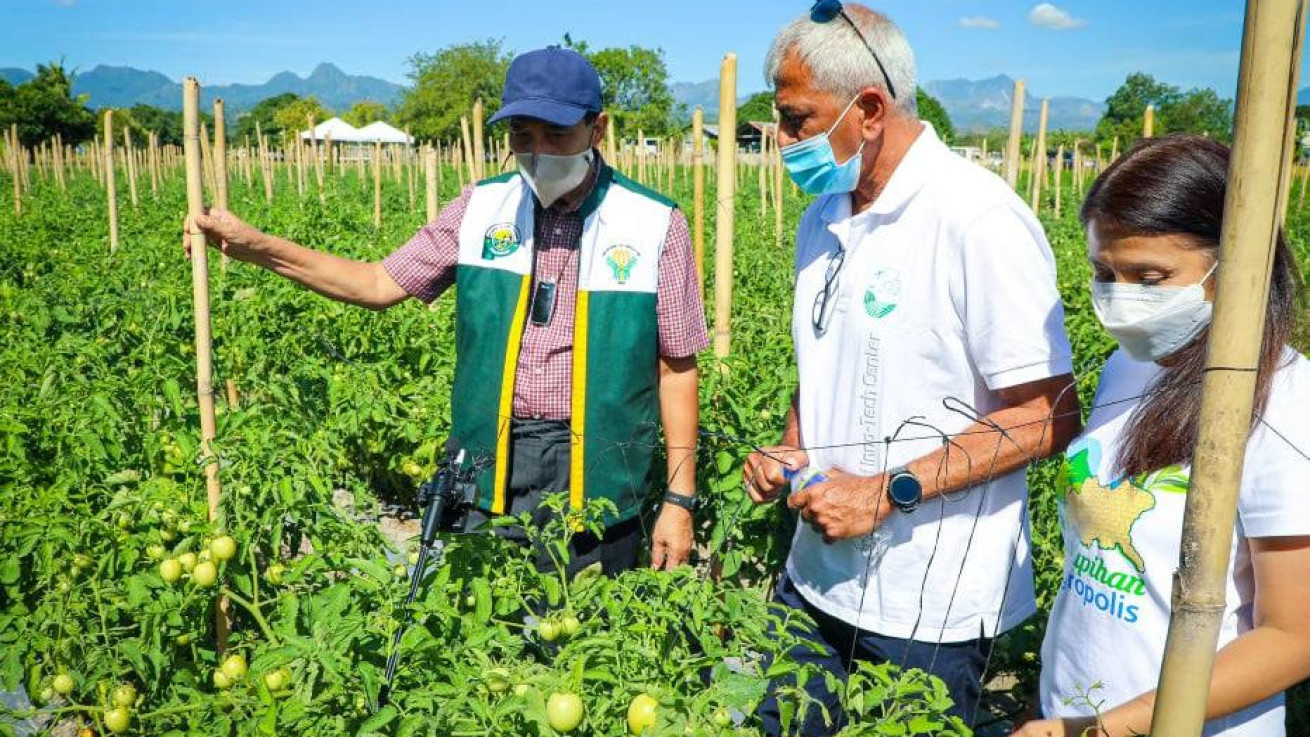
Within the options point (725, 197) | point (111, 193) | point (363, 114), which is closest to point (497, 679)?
point (725, 197)

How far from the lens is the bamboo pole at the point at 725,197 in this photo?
3304 millimetres

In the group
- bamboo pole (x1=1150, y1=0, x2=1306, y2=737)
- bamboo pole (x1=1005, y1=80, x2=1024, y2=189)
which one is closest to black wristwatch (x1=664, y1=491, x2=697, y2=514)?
bamboo pole (x1=1150, y1=0, x2=1306, y2=737)

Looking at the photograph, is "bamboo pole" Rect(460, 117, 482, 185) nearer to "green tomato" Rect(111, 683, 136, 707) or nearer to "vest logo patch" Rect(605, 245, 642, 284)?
"vest logo patch" Rect(605, 245, 642, 284)

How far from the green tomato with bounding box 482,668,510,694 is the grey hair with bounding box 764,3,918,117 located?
1.27 metres

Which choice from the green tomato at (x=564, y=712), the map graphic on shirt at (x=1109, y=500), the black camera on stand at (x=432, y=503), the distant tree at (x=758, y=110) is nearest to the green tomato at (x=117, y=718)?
the black camera on stand at (x=432, y=503)

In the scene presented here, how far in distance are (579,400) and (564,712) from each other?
1223 millimetres

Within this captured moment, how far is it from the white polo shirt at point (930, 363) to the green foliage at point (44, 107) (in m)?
46.3

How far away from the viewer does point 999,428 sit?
1681 millimetres

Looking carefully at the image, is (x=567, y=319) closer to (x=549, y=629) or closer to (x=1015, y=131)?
(x=549, y=629)

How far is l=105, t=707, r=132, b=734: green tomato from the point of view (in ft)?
6.43

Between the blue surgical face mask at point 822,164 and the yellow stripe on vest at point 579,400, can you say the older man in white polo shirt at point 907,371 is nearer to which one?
the blue surgical face mask at point 822,164

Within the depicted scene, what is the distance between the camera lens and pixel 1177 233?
1.34 m

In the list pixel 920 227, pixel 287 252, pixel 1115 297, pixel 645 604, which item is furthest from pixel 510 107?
pixel 1115 297

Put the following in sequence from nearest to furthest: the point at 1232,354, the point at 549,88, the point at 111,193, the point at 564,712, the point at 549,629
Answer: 1. the point at 1232,354
2. the point at 564,712
3. the point at 549,629
4. the point at 549,88
5. the point at 111,193
